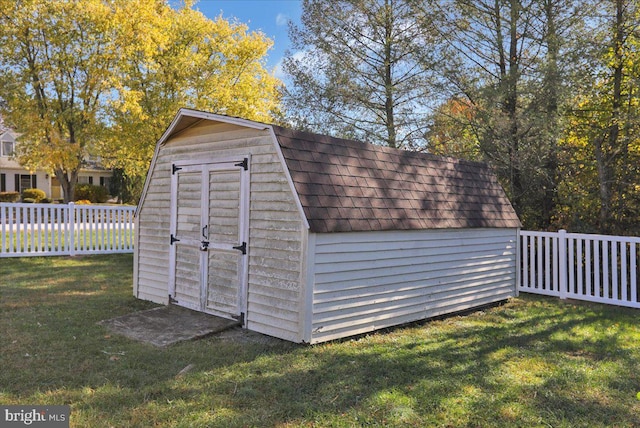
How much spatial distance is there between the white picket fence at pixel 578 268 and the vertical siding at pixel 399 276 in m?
1.12

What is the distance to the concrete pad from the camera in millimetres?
4787

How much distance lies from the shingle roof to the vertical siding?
0.54ft

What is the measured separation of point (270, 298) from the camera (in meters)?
4.84

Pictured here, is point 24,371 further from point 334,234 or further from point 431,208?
point 431,208

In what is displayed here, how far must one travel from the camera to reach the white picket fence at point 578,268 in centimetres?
678

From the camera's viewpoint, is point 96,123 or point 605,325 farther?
point 96,123

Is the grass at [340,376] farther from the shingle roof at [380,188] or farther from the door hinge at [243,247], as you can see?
the shingle roof at [380,188]

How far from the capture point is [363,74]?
1185 centimetres

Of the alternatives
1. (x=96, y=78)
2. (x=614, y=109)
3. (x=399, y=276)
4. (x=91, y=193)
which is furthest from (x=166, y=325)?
(x=91, y=193)

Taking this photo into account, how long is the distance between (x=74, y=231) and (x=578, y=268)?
1118 cm

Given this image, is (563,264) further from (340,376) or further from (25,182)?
(25,182)

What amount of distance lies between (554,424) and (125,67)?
51.3 ft

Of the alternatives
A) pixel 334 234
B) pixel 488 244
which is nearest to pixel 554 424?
pixel 334 234

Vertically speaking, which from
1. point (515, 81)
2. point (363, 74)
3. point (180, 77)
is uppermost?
point (180, 77)
